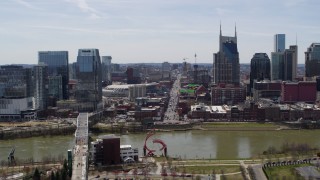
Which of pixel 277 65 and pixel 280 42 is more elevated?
pixel 280 42

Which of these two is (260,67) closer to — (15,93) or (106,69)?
(106,69)

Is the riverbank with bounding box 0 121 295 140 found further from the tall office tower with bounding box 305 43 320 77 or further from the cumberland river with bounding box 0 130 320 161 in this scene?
the tall office tower with bounding box 305 43 320 77

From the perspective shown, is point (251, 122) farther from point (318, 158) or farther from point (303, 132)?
point (318, 158)

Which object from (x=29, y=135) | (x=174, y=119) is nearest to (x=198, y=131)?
(x=174, y=119)

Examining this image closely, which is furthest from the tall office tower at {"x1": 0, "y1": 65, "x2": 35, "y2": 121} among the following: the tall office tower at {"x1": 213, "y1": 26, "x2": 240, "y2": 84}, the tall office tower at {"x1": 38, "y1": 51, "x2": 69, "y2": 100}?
the tall office tower at {"x1": 213, "y1": 26, "x2": 240, "y2": 84}

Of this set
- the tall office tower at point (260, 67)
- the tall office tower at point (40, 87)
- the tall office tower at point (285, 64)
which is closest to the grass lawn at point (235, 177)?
the tall office tower at point (40, 87)

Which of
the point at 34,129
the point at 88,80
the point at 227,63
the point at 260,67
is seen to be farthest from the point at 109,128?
the point at 260,67
